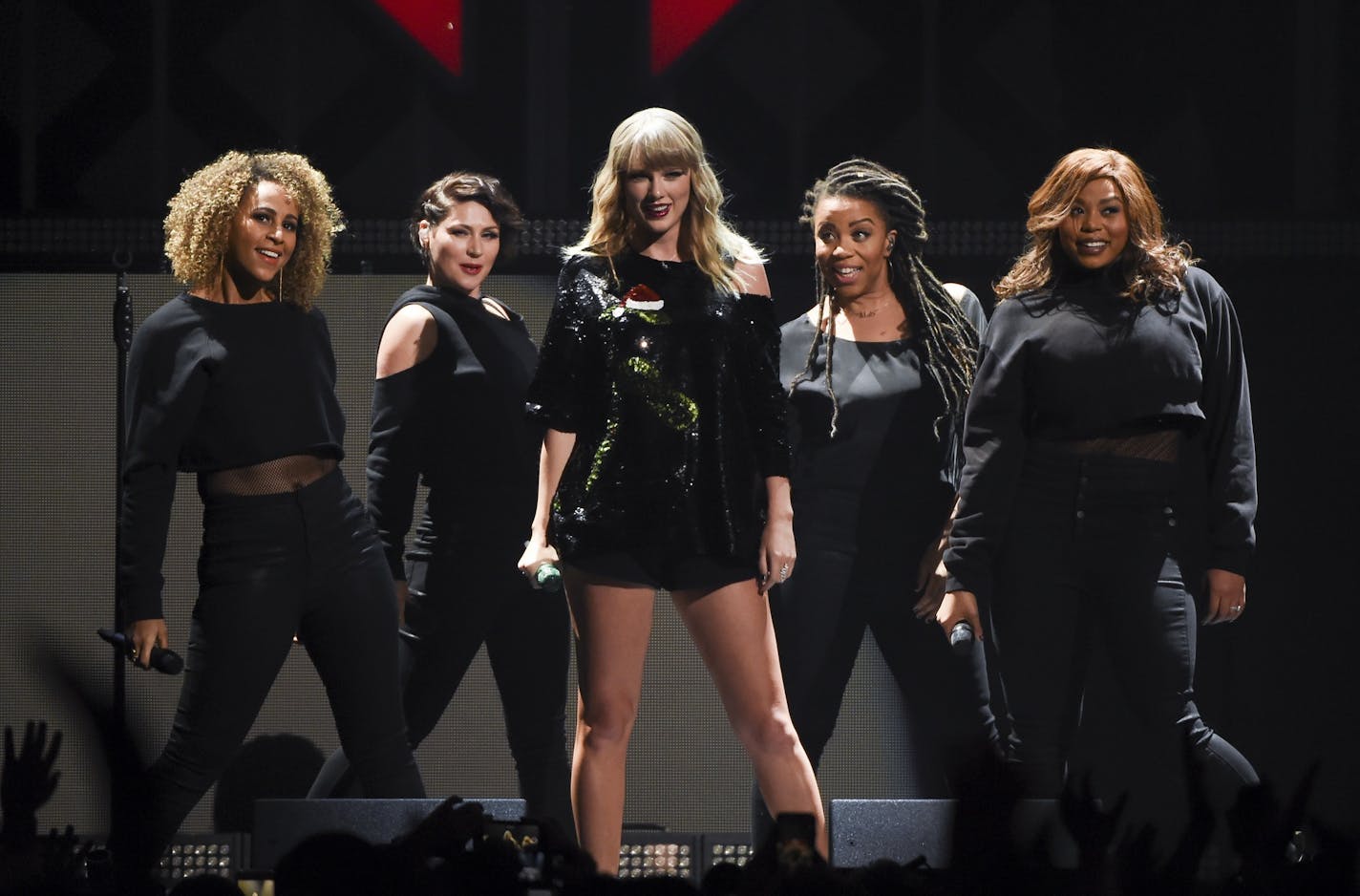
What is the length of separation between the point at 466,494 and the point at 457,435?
15cm

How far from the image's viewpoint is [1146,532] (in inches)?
174

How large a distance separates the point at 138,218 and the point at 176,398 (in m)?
1.18

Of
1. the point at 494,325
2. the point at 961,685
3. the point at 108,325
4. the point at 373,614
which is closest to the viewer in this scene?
the point at 373,614

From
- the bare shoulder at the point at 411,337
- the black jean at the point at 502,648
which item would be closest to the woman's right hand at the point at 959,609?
the black jean at the point at 502,648

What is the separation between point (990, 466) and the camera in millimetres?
4539

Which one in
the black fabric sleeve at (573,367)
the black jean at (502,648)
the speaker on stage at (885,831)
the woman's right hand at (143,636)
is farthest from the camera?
the black jean at (502,648)

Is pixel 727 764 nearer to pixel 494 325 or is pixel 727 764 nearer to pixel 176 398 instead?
pixel 494 325

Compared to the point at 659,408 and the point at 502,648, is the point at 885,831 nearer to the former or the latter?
the point at 659,408

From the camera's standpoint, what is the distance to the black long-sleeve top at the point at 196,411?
427cm

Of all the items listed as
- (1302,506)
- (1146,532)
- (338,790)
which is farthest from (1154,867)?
(1302,506)

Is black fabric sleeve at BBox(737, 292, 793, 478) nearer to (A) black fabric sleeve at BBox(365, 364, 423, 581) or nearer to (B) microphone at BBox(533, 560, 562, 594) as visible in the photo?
(B) microphone at BBox(533, 560, 562, 594)

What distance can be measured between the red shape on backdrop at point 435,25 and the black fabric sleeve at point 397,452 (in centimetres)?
101

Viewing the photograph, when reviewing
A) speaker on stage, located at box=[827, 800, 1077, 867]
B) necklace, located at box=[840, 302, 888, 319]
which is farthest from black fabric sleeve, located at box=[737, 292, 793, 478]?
speaker on stage, located at box=[827, 800, 1077, 867]

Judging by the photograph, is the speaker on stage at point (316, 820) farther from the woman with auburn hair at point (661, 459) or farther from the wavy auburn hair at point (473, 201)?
the wavy auburn hair at point (473, 201)
